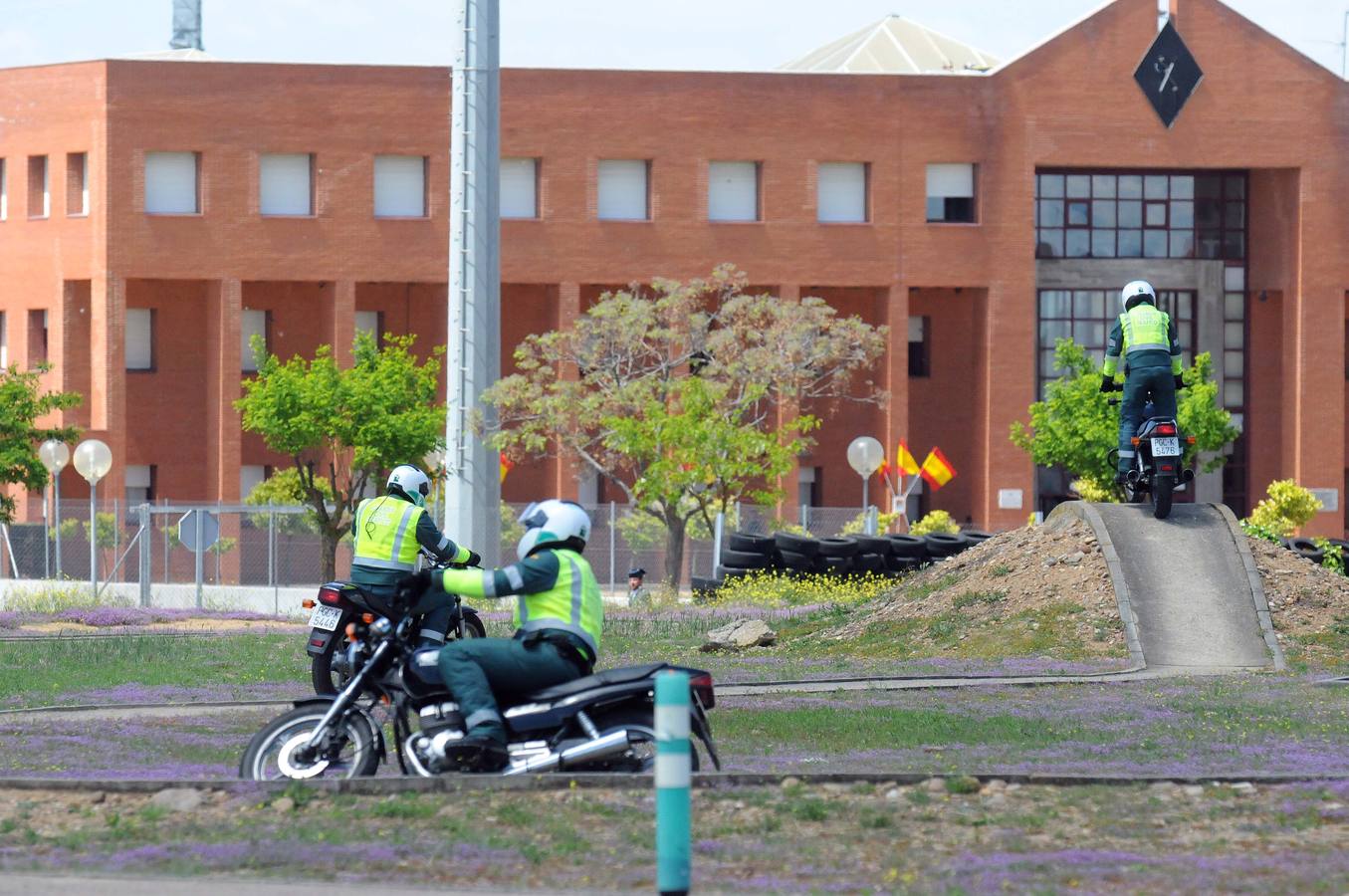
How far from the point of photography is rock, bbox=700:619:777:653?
22.7m

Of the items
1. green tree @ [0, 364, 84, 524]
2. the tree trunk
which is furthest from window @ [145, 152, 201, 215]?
the tree trunk

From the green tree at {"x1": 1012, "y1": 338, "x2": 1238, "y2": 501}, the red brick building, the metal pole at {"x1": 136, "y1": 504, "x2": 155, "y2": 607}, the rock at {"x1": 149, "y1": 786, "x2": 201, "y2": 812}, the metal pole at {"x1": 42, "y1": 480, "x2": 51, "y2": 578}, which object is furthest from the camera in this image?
the red brick building

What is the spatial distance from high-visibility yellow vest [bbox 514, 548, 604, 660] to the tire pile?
73.8 ft

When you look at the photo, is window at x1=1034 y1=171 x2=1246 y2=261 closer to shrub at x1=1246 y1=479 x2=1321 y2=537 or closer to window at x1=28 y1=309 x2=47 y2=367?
shrub at x1=1246 y1=479 x2=1321 y2=537

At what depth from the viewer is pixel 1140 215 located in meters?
63.5

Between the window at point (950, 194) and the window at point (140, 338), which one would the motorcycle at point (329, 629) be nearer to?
the window at point (950, 194)

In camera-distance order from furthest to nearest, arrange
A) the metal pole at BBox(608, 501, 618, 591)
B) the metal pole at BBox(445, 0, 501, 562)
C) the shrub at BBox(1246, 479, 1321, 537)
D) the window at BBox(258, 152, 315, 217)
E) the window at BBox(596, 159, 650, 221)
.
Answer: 1. the window at BBox(596, 159, 650, 221)
2. the window at BBox(258, 152, 315, 217)
3. the shrub at BBox(1246, 479, 1321, 537)
4. the metal pole at BBox(608, 501, 618, 591)
5. the metal pole at BBox(445, 0, 501, 562)

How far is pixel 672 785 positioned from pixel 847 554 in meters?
25.6

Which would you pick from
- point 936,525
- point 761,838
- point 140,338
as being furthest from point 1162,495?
point 140,338

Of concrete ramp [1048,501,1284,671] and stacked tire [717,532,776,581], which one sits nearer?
concrete ramp [1048,501,1284,671]

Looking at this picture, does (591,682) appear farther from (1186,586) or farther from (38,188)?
(38,188)

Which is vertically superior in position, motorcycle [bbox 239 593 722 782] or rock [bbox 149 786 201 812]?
motorcycle [bbox 239 593 722 782]

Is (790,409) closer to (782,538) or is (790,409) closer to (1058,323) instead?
(1058,323)

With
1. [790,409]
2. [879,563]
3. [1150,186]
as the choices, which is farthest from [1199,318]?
[879,563]
